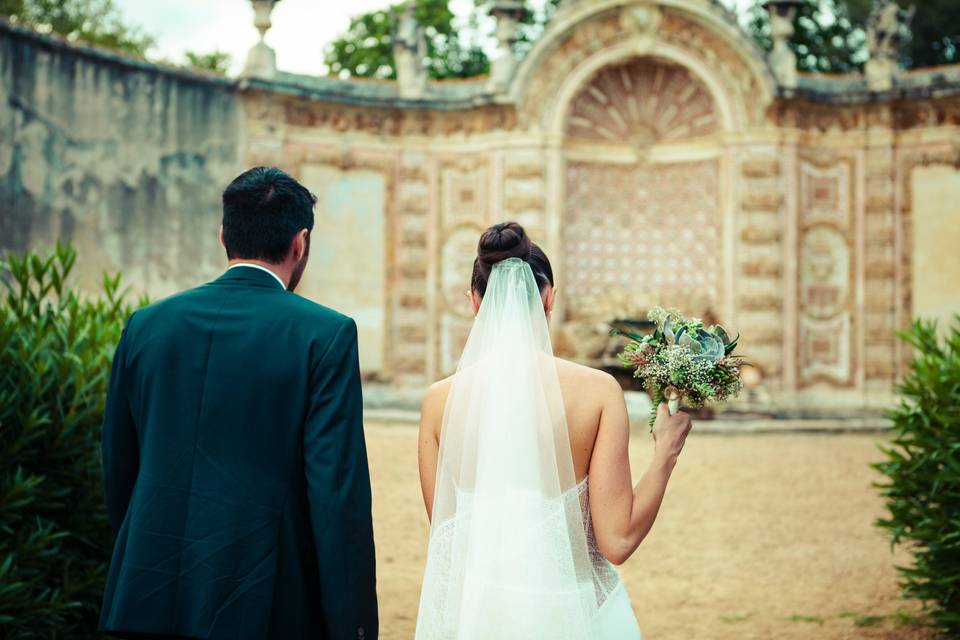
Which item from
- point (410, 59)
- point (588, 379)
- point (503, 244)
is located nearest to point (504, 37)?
point (410, 59)

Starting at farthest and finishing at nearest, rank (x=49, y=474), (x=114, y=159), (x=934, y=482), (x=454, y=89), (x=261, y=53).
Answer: (x=454, y=89) → (x=261, y=53) → (x=114, y=159) → (x=934, y=482) → (x=49, y=474)

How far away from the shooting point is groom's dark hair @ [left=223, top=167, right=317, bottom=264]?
261 centimetres

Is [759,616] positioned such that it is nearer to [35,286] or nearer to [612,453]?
[612,453]

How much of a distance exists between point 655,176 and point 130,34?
50.9 ft

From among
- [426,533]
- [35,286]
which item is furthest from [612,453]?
[35,286]

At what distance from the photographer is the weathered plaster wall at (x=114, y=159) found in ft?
39.8

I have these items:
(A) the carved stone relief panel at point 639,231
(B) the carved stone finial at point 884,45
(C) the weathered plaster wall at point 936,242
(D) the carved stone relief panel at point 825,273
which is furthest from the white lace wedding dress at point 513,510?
(B) the carved stone finial at point 884,45

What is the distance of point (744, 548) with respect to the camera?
25.8 feet

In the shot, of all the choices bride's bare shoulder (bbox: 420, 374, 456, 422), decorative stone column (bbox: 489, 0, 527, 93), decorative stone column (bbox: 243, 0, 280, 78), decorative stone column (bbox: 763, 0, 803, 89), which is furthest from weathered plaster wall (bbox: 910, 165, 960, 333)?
bride's bare shoulder (bbox: 420, 374, 456, 422)

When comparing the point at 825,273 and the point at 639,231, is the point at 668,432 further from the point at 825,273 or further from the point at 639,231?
the point at 639,231

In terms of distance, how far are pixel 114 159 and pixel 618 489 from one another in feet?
39.8

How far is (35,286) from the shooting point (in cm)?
1265

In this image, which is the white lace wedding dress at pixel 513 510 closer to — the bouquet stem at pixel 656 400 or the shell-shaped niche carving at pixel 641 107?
the bouquet stem at pixel 656 400

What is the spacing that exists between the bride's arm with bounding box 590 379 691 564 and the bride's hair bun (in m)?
0.49
